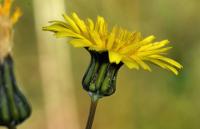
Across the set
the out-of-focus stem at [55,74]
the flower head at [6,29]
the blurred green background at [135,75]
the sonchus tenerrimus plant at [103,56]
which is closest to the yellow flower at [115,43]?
the sonchus tenerrimus plant at [103,56]

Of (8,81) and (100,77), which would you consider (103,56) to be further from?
(8,81)

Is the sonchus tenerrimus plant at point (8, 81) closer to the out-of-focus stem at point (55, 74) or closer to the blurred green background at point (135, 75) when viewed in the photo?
the out-of-focus stem at point (55, 74)

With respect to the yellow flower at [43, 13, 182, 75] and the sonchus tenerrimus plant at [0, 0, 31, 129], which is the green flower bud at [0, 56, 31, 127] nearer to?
the sonchus tenerrimus plant at [0, 0, 31, 129]

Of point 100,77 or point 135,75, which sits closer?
point 100,77

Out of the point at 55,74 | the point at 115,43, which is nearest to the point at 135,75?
the point at 55,74

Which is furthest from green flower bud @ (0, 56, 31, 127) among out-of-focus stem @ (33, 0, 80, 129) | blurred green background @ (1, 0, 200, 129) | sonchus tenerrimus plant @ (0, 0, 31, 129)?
blurred green background @ (1, 0, 200, 129)
